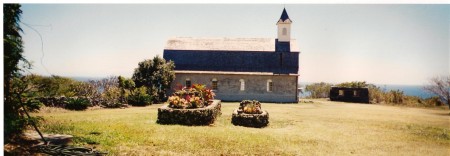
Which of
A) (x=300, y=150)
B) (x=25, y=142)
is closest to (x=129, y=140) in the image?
(x=25, y=142)

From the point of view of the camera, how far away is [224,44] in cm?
4072

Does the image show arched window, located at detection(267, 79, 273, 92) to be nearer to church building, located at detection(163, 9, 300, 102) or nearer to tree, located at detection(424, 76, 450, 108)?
church building, located at detection(163, 9, 300, 102)

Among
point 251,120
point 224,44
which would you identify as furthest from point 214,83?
point 251,120

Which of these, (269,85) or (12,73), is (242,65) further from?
(12,73)

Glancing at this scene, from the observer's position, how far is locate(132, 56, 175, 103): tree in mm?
31672

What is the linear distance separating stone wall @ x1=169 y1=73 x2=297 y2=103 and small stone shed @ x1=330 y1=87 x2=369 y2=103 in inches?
314

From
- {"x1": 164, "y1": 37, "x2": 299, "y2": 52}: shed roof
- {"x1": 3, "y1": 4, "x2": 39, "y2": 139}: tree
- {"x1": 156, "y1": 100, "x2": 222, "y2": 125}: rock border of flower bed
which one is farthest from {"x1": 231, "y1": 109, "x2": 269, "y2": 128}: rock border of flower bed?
{"x1": 164, "y1": 37, "x2": 299, "y2": 52}: shed roof

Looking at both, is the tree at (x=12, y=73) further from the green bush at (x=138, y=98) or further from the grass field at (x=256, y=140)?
the green bush at (x=138, y=98)

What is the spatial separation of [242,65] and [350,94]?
13996 millimetres

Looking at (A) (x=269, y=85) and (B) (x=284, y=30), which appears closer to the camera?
(A) (x=269, y=85)

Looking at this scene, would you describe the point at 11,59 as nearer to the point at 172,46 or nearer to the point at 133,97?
the point at 133,97

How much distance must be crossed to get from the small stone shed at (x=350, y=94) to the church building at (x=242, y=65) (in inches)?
279

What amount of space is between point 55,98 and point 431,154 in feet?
A: 70.2

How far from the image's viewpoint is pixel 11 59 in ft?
29.5
